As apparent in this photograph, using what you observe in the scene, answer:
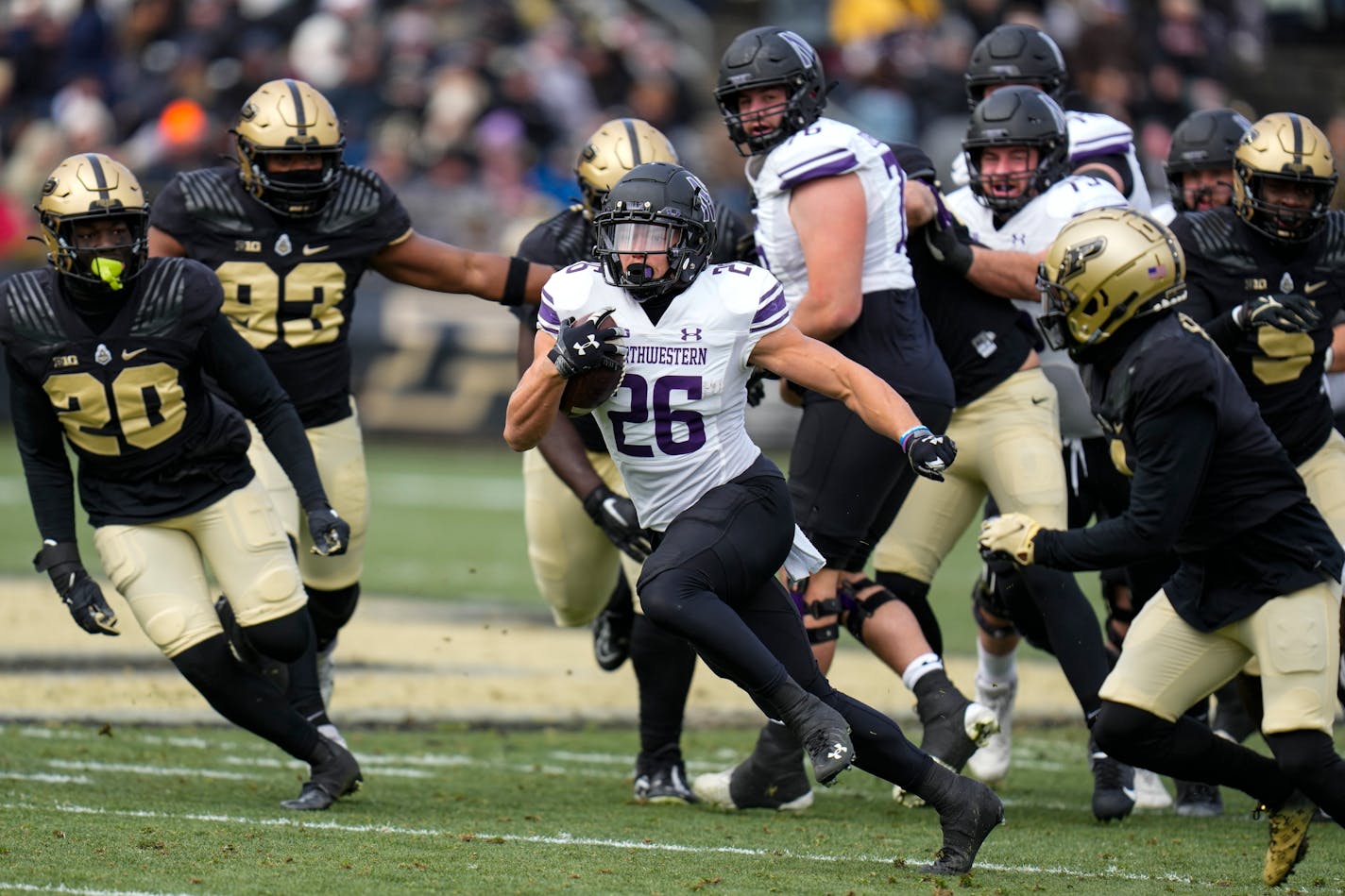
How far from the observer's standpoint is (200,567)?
563 centimetres

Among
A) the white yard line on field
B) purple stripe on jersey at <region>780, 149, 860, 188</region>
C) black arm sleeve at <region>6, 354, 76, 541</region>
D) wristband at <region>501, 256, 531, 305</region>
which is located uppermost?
purple stripe on jersey at <region>780, 149, 860, 188</region>

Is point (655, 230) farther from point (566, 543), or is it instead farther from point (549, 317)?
point (566, 543)

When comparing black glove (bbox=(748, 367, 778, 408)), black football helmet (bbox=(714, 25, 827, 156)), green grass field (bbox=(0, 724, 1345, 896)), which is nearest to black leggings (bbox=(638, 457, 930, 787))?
green grass field (bbox=(0, 724, 1345, 896))

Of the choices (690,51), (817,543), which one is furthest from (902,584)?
(690,51)

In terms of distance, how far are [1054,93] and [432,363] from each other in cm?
921

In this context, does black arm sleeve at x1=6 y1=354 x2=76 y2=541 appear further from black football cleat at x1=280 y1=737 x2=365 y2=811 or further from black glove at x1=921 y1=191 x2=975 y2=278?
black glove at x1=921 y1=191 x2=975 y2=278

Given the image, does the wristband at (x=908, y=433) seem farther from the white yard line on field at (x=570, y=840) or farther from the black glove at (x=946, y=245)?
the black glove at (x=946, y=245)

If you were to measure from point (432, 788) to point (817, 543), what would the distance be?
56.0 inches

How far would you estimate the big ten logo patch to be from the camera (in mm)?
15156

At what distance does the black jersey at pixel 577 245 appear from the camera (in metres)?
6.30

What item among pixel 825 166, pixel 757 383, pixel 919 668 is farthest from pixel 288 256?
pixel 919 668

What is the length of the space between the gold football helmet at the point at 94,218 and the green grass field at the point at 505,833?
1.45m

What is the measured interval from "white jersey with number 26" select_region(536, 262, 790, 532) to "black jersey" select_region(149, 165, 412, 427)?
5.07ft

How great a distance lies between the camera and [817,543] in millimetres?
5754
